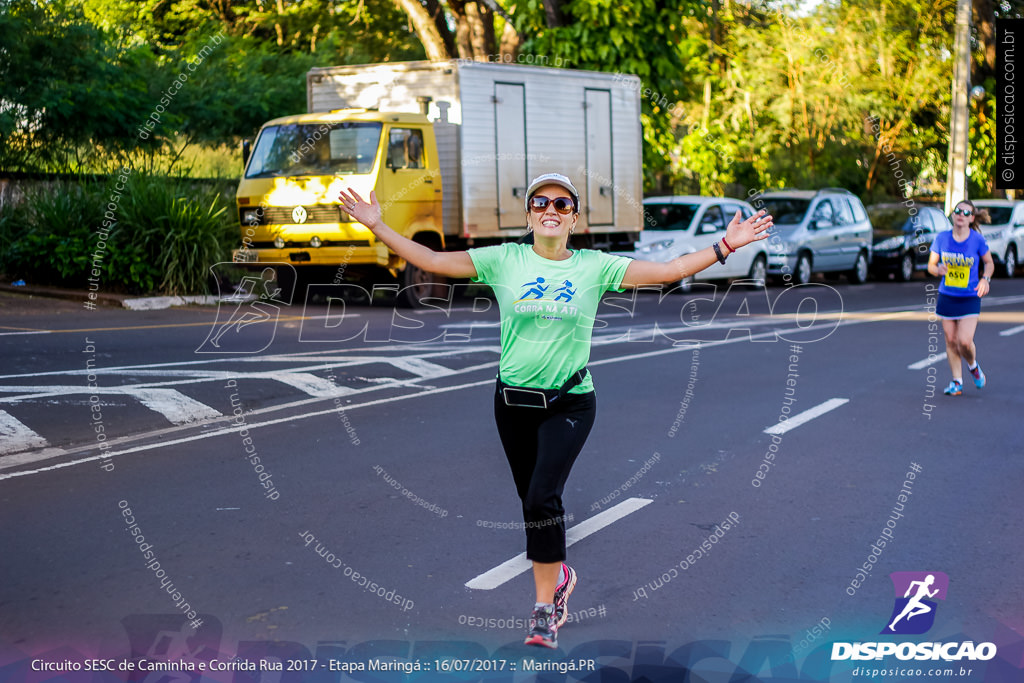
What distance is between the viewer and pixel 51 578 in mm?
5270

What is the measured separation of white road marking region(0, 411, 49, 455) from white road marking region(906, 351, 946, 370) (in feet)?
27.7

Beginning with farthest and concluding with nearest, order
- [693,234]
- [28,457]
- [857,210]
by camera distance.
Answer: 1. [857,210]
2. [693,234]
3. [28,457]

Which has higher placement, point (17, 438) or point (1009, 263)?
point (17, 438)

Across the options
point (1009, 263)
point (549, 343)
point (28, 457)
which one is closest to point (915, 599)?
point (549, 343)

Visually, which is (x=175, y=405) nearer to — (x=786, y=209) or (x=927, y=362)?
(x=927, y=362)

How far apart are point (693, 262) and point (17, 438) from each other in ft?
17.6

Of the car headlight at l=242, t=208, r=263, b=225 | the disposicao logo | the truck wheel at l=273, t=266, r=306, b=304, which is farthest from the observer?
the truck wheel at l=273, t=266, r=306, b=304

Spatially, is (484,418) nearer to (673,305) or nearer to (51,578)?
(51,578)

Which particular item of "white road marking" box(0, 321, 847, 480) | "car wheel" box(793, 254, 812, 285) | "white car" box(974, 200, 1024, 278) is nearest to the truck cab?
"white road marking" box(0, 321, 847, 480)

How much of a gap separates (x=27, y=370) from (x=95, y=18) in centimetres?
1694

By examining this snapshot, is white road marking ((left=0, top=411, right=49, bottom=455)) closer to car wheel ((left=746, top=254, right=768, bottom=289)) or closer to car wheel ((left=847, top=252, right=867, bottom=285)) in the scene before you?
car wheel ((left=746, top=254, right=768, bottom=289))

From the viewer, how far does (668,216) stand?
23609mm

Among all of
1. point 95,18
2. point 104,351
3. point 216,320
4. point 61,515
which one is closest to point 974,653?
point 61,515

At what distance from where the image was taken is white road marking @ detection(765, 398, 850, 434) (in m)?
9.08
